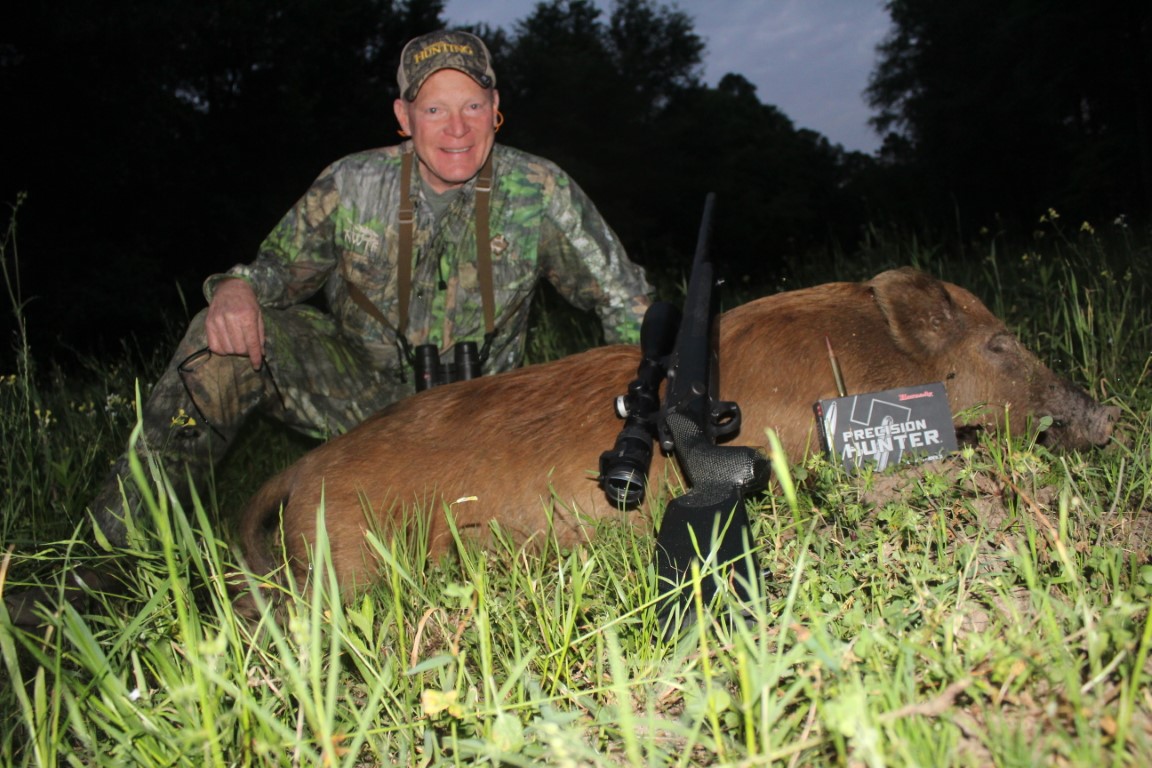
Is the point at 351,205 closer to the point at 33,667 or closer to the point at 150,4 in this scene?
the point at 33,667

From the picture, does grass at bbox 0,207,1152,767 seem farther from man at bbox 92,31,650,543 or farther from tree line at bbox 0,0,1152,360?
tree line at bbox 0,0,1152,360

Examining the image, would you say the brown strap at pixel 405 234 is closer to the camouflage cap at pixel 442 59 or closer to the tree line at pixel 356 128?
the camouflage cap at pixel 442 59

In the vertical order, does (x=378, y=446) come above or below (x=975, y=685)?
above

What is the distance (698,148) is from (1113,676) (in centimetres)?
3795

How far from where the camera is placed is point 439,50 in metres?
4.03

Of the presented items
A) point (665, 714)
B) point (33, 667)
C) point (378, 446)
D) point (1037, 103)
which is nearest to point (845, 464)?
Answer: point (665, 714)

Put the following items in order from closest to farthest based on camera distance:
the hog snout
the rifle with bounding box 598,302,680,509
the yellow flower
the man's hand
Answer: the rifle with bounding box 598,302,680,509
the hog snout
the yellow flower
the man's hand

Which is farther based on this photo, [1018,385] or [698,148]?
[698,148]

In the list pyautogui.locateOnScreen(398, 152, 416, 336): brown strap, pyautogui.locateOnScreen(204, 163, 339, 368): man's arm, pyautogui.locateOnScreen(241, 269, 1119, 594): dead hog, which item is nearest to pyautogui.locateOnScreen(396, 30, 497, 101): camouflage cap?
pyautogui.locateOnScreen(398, 152, 416, 336): brown strap

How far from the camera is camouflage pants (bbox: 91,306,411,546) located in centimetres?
394

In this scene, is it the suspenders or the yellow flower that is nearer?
the yellow flower

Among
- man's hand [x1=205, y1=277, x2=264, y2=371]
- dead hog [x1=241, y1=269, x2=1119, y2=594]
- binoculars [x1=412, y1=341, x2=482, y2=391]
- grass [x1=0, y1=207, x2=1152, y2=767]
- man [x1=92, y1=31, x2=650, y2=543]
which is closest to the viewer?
grass [x1=0, y1=207, x2=1152, y2=767]

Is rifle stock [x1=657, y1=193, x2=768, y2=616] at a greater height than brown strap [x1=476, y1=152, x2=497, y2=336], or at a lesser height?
lesser

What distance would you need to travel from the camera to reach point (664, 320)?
295 cm
